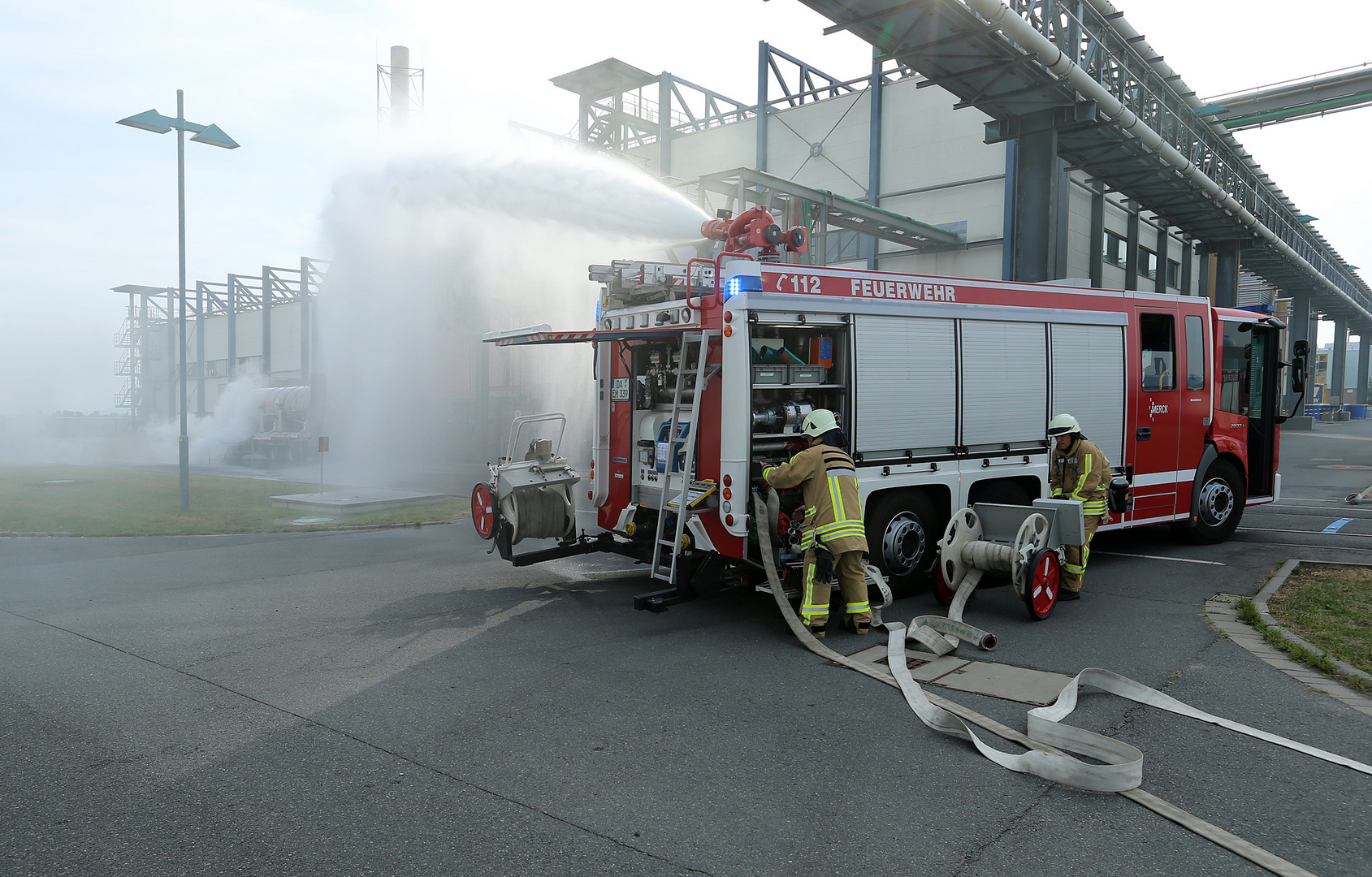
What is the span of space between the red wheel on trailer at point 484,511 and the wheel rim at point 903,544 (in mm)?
3548

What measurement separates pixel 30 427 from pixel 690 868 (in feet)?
201

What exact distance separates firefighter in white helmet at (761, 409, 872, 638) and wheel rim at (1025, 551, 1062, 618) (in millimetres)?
1315

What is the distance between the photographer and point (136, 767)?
393 centimetres

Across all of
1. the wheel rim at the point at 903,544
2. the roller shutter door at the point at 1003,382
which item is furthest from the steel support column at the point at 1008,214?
the wheel rim at the point at 903,544

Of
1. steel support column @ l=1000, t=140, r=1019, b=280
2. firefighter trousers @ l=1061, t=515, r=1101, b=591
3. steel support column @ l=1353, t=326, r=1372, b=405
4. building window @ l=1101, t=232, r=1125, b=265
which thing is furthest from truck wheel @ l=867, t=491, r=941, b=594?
steel support column @ l=1353, t=326, r=1372, b=405

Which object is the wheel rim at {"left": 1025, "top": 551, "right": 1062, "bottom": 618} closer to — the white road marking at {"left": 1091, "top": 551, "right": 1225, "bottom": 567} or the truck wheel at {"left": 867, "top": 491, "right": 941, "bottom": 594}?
the truck wheel at {"left": 867, "top": 491, "right": 941, "bottom": 594}

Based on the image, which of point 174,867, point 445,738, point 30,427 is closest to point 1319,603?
point 445,738

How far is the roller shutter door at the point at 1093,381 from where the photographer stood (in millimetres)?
8273

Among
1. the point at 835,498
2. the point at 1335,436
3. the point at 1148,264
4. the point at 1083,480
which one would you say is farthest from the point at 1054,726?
the point at 1335,436

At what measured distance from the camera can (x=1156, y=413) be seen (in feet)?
30.2

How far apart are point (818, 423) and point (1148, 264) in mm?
29507

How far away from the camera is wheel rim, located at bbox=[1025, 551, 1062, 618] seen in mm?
6453

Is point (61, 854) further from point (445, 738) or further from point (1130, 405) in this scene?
point (1130, 405)

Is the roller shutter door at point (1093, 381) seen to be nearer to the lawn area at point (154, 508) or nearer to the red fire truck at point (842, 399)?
the red fire truck at point (842, 399)
